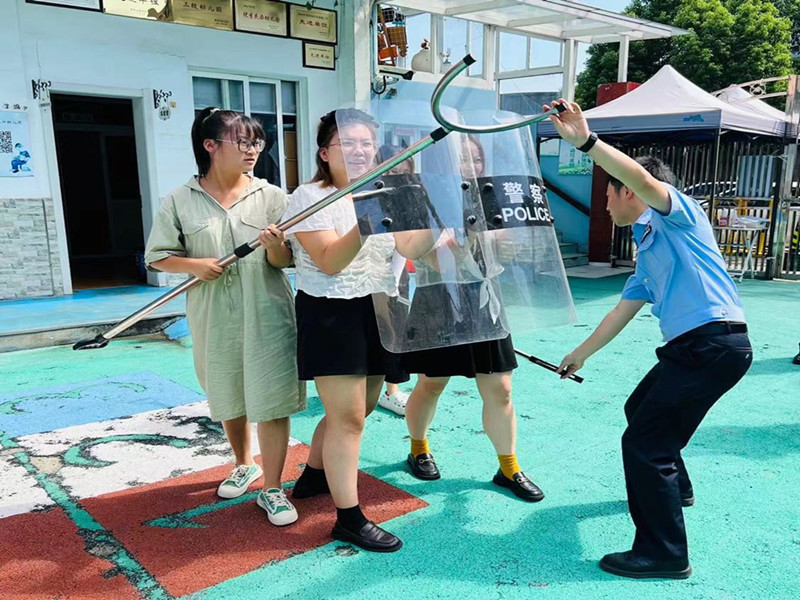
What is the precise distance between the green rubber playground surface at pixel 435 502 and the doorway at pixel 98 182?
641 centimetres

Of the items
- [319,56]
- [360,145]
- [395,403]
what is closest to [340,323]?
[360,145]

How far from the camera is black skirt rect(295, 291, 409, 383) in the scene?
2.34 metres

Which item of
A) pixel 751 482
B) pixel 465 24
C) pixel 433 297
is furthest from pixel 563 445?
pixel 465 24

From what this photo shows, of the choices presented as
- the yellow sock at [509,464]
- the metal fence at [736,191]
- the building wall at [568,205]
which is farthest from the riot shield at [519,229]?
the building wall at [568,205]

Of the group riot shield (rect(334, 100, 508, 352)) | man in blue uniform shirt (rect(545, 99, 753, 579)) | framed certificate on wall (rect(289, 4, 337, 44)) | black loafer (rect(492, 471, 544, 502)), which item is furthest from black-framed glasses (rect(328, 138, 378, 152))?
framed certificate on wall (rect(289, 4, 337, 44))

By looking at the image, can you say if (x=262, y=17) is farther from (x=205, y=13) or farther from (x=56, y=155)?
(x=56, y=155)

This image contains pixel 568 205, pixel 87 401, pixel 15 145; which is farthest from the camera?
pixel 568 205

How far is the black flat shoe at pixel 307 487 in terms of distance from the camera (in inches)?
113

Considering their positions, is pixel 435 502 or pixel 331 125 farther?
pixel 435 502

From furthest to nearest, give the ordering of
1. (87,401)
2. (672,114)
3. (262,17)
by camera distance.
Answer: (672,114)
(262,17)
(87,401)

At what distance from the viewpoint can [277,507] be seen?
2.64 metres

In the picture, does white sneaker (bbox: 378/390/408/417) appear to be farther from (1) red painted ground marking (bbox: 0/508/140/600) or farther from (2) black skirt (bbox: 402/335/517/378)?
(1) red painted ground marking (bbox: 0/508/140/600)

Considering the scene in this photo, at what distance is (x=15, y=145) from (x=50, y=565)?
539 centimetres

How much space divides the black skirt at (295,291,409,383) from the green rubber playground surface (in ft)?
2.31
